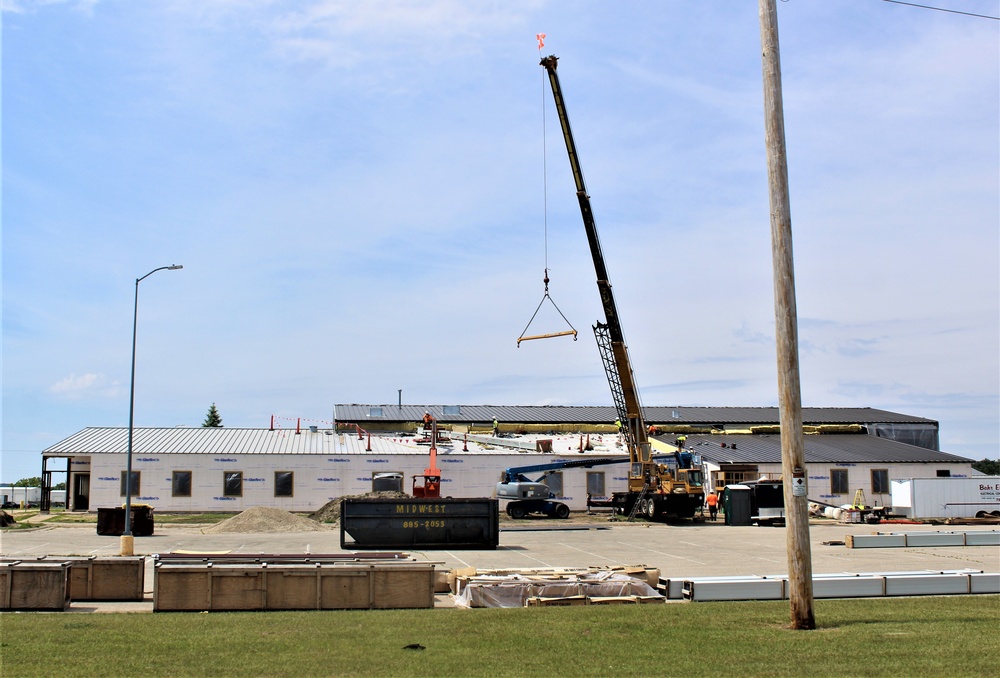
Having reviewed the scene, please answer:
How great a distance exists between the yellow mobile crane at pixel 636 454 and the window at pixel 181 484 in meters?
25.5

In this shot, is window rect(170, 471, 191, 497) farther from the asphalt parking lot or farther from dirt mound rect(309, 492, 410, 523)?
dirt mound rect(309, 492, 410, 523)

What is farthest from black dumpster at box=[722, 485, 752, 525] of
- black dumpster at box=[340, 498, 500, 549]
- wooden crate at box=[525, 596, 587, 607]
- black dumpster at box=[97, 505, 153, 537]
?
wooden crate at box=[525, 596, 587, 607]

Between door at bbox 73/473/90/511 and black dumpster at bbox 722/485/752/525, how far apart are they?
3745 centimetres

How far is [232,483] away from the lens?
54312 millimetres

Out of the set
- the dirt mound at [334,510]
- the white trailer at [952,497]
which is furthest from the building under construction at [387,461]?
the white trailer at [952,497]

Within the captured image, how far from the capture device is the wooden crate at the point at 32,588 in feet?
51.5

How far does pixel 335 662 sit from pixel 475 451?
1889 inches

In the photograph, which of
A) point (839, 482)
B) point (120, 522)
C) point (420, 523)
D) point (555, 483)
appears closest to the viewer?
point (420, 523)

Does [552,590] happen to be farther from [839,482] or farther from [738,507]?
[839,482]

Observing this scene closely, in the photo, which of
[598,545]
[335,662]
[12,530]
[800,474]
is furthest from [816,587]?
[12,530]

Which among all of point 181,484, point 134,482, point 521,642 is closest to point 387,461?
point 181,484

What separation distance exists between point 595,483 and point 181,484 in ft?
83.3

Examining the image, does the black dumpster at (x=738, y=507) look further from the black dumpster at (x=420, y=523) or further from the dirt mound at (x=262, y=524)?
the dirt mound at (x=262, y=524)

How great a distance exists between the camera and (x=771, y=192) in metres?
13.6
